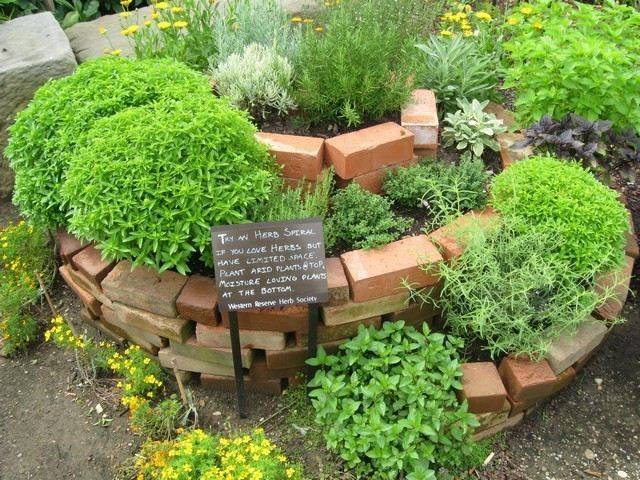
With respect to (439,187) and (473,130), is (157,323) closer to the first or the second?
(439,187)

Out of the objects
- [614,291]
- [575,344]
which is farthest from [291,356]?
[614,291]

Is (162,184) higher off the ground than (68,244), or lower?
higher

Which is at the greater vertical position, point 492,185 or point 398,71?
point 398,71

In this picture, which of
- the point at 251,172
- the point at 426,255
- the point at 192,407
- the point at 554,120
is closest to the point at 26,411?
the point at 192,407

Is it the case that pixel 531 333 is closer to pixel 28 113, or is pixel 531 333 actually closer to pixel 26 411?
pixel 26 411

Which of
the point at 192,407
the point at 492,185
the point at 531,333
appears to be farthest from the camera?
the point at 492,185

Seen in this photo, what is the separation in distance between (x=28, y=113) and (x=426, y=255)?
2317 millimetres

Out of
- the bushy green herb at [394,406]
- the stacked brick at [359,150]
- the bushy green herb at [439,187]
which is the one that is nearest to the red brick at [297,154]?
the stacked brick at [359,150]

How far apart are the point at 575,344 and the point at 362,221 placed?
1217mm

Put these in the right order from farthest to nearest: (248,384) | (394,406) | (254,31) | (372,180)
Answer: (254,31) → (372,180) → (248,384) → (394,406)

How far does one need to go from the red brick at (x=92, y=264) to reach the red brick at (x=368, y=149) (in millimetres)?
1350

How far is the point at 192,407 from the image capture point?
312cm

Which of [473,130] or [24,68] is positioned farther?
[24,68]

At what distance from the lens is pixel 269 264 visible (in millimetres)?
2645
